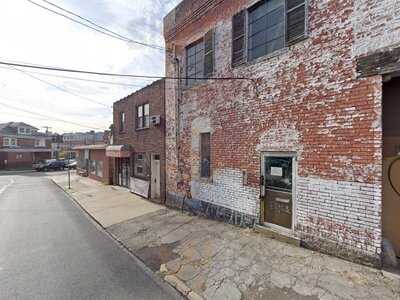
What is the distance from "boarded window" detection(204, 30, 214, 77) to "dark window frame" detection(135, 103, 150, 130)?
544cm

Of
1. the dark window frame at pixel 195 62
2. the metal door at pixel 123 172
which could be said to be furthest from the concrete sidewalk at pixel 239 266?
the metal door at pixel 123 172

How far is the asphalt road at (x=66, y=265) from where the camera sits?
14.6 feet

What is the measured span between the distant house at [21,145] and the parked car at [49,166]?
20.7 ft

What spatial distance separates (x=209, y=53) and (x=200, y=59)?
2.59 ft

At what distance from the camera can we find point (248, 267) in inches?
195

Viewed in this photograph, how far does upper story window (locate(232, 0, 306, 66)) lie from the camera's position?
5.90 m

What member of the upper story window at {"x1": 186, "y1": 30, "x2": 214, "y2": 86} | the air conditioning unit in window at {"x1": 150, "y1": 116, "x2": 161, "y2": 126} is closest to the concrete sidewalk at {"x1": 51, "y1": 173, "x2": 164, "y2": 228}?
the air conditioning unit in window at {"x1": 150, "y1": 116, "x2": 161, "y2": 126}

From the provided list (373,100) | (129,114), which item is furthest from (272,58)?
(129,114)

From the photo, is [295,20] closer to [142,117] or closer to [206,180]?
[206,180]

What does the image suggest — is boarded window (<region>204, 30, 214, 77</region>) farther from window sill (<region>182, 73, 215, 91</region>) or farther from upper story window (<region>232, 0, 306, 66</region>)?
upper story window (<region>232, 0, 306, 66</region>)

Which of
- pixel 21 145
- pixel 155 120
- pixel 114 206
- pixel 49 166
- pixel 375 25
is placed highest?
pixel 375 25

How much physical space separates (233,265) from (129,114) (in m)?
12.5

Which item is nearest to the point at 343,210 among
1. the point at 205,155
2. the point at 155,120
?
the point at 205,155

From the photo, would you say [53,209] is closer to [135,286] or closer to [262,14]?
[135,286]
